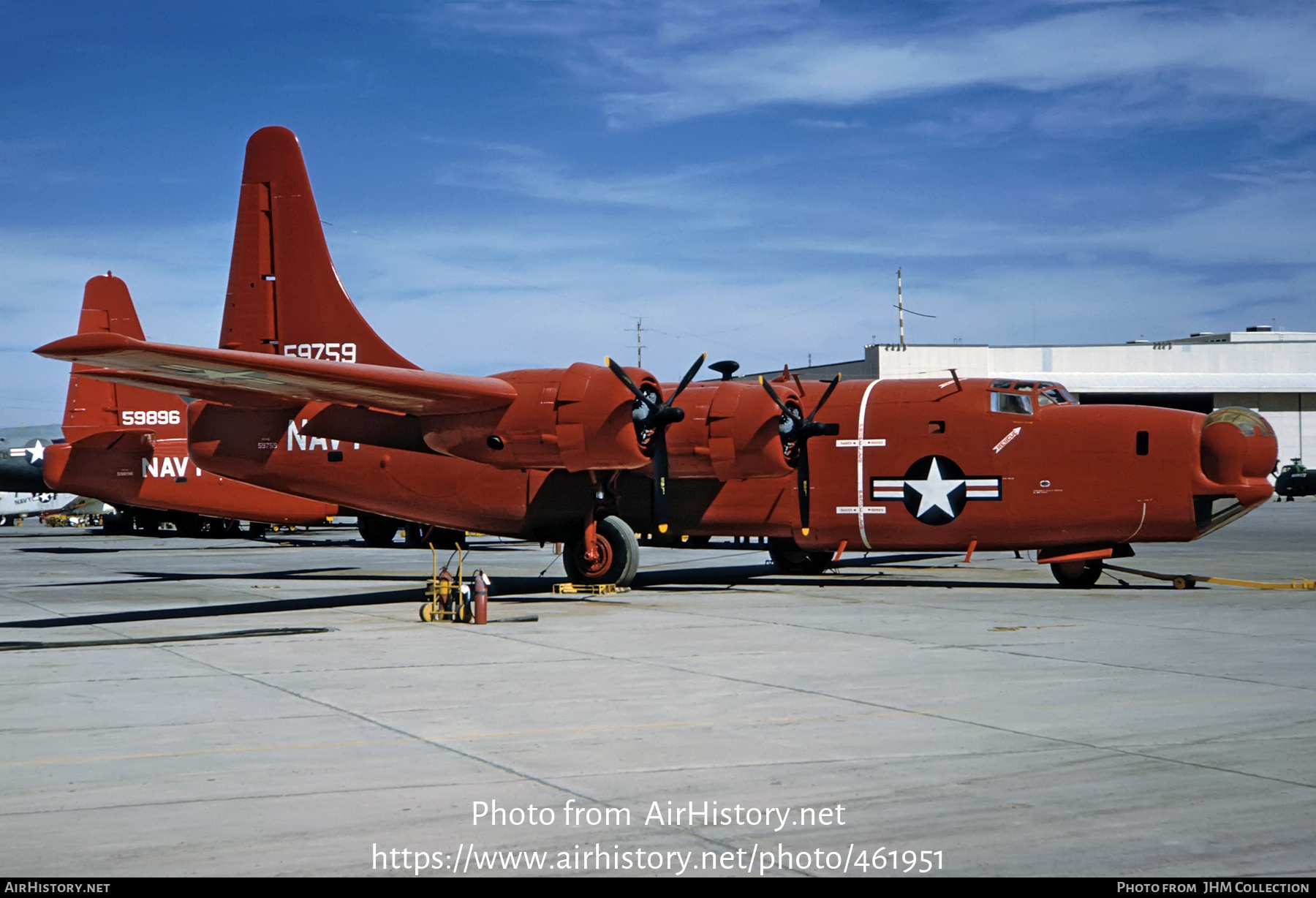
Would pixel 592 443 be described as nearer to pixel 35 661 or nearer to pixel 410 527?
pixel 35 661

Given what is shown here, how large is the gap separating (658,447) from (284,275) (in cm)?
873

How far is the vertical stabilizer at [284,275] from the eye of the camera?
23969 mm

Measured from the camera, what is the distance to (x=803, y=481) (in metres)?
23.1

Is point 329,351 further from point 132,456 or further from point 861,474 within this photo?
point 132,456

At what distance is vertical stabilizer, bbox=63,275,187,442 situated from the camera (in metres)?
35.2

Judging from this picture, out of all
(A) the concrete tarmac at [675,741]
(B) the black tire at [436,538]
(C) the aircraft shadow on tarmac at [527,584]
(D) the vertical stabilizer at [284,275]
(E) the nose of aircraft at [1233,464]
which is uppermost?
(D) the vertical stabilizer at [284,275]

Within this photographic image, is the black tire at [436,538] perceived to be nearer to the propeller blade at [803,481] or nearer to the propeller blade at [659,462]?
the propeller blade at [803,481]

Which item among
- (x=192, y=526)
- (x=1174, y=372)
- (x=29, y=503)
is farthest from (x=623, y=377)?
(x=1174, y=372)

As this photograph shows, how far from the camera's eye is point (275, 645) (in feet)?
51.0

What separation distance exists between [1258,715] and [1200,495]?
1139cm

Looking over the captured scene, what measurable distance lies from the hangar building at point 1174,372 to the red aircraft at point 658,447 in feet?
186

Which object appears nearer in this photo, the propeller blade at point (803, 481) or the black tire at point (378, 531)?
the propeller blade at point (803, 481)

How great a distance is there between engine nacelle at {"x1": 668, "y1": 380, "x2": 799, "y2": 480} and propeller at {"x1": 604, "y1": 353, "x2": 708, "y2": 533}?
55 cm

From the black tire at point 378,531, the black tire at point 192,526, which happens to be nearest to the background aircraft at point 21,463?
the black tire at point 192,526
